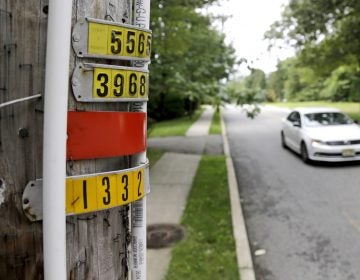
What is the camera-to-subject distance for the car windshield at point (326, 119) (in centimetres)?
1255

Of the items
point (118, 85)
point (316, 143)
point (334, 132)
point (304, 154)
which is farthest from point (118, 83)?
point (304, 154)

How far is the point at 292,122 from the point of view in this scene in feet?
45.9

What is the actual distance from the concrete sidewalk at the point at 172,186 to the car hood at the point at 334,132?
2.68m

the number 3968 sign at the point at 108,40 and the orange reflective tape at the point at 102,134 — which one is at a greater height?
the number 3968 sign at the point at 108,40

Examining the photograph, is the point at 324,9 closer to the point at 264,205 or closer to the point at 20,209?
the point at 264,205

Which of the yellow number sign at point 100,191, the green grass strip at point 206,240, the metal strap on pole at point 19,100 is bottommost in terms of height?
the green grass strip at point 206,240

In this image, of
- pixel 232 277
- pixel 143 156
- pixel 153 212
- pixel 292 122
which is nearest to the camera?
pixel 143 156

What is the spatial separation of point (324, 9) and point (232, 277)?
17.0m

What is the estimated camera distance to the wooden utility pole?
1429 millimetres

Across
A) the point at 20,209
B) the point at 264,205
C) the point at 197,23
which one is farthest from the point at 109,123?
the point at 197,23

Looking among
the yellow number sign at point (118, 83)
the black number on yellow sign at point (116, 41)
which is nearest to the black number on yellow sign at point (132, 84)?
the yellow number sign at point (118, 83)

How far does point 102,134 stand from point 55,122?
0.69 ft

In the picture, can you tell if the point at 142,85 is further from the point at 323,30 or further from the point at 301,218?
the point at 323,30

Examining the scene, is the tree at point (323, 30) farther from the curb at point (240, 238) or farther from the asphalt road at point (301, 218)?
the curb at point (240, 238)
